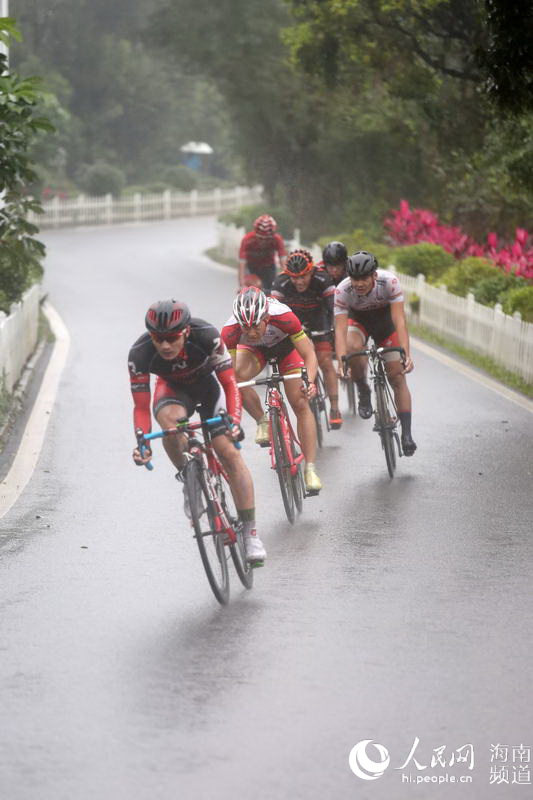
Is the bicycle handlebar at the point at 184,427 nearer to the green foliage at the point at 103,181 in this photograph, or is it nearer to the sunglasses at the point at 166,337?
the sunglasses at the point at 166,337

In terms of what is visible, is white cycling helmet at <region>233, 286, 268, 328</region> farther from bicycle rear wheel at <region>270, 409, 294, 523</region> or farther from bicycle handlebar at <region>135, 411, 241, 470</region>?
bicycle handlebar at <region>135, 411, 241, 470</region>

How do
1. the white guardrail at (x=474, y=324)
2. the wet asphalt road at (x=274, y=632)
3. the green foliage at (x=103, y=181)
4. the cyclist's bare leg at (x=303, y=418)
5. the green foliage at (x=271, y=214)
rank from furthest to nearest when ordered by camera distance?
the green foliage at (x=103, y=181) → the green foliage at (x=271, y=214) → the white guardrail at (x=474, y=324) → the cyclist's bare leg at (x=303, y=418) → the wet asphalt road at (x=274, y=632)

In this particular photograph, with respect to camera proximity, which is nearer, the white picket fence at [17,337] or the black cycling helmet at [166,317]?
the black cycling helmet at [166,317]

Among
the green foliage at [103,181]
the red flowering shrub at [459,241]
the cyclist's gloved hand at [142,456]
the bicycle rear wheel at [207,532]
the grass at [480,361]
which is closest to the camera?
the bicycle rear wheel at [207,532]

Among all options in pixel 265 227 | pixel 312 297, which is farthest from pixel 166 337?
pixel 265 227

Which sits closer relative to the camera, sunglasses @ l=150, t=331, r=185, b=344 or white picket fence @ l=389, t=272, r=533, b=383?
sunglasses @ l=150, t=331, r=185, b=344

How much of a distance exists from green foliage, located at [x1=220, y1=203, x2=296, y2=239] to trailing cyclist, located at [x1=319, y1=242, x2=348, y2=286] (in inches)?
1036

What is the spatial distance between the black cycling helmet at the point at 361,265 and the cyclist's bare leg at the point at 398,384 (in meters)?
0.88

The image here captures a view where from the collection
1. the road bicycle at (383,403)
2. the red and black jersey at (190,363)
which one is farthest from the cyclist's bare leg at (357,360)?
the red and black jersey at (190,363)

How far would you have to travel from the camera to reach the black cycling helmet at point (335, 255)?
1429 cm

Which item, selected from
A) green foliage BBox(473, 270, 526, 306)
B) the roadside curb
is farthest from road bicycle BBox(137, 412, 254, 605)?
green foliage BBox(473, 270, 526, 306)

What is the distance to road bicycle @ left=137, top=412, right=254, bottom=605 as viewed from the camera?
27.4 feet

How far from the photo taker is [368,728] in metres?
6.42

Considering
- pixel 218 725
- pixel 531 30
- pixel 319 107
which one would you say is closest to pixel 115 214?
pixel 319 107
